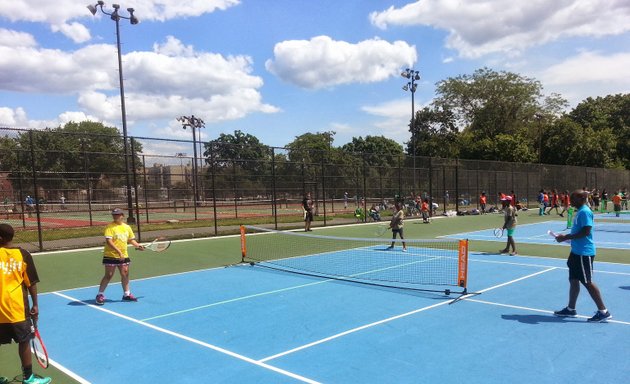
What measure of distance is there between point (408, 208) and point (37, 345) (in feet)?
93.4

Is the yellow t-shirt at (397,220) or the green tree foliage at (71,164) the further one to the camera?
the green tree foliage at (71,164)

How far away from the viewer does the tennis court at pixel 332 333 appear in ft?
17.6

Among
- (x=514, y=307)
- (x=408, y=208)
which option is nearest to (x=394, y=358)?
(x=514, y=307)

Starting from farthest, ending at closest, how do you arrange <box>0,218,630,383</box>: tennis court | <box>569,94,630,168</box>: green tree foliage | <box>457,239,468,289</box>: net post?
<box>569,94,630,168</box>: green tree foliage
<box>457,239,468,289</box>: net post
<box>0,218,630,383</box>: tennis court

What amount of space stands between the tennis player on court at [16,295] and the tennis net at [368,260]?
6.86 metres

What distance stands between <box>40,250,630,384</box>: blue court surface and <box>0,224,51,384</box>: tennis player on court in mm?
831

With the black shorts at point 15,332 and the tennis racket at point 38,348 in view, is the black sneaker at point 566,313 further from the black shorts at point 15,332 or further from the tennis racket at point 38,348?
the black shorts at point 15,332

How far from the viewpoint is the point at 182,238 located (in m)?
19.2

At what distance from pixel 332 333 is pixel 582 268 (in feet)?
13.0

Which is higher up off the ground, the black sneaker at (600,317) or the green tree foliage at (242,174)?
the green tree foliage at (242,174)

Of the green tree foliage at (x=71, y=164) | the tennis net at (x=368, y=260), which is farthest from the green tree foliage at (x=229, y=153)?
the tennis net at (x=368, y=260)

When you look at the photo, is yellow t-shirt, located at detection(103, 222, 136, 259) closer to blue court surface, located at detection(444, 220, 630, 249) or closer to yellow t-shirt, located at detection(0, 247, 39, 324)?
yellow t-shirt, located at detection(0, 247, 39, 324)

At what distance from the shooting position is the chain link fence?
1897 cm

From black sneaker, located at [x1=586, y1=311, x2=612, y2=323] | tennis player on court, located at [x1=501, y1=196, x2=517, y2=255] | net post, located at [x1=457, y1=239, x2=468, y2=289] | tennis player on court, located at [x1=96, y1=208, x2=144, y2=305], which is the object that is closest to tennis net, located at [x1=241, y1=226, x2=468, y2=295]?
net post, located at [x1=457, y1=239, x2=468, y2=289]
